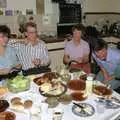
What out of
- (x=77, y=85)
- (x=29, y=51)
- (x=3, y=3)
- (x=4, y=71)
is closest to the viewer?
(x=77, y=85)

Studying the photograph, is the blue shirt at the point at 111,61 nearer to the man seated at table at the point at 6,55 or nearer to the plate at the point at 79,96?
the plate at the point at 79,96

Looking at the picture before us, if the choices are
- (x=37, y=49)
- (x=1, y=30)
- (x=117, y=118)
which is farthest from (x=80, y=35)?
(x=117, y=118)

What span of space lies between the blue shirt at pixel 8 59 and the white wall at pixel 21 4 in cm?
135

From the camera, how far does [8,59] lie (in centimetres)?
248

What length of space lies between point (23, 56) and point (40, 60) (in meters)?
0.24

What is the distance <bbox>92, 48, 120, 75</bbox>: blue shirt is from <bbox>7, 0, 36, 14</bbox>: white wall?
1.91m

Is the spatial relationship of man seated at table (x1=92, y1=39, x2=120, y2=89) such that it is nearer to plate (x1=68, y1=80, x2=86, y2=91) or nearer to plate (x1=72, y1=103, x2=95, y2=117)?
plate (x1=68, y1=80, x2=86, y2=91)

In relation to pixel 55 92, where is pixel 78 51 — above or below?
above

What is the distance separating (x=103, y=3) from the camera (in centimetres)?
448

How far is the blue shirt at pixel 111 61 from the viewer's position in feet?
7.77

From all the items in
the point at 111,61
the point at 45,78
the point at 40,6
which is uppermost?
the point at 40,6

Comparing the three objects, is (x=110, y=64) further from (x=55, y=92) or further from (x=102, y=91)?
(x=55, y=92)

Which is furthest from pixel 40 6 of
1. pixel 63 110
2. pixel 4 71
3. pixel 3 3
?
pixel 63 110

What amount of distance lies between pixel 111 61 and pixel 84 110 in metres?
0.95
